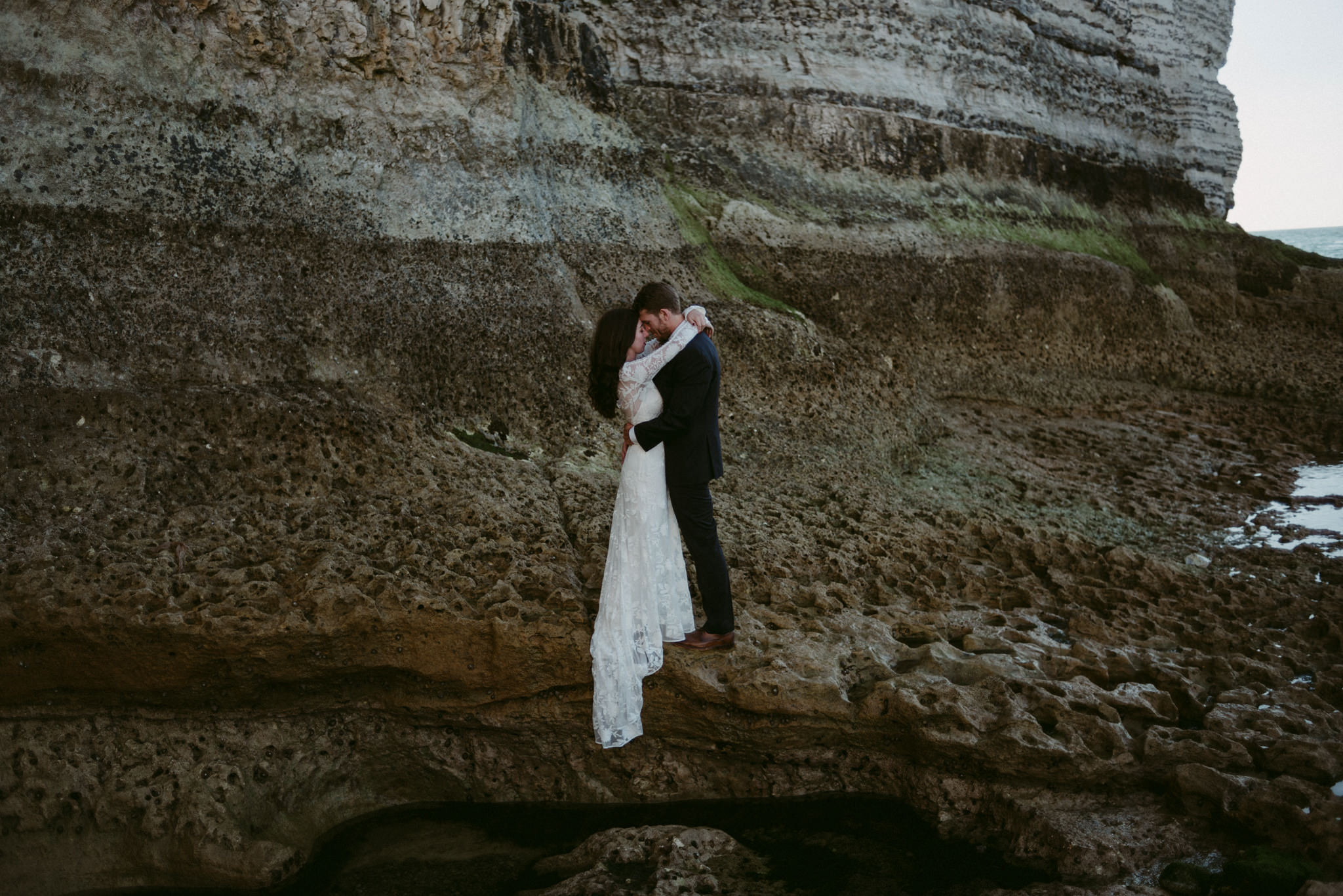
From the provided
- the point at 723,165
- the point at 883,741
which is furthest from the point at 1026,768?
the point at 723,165

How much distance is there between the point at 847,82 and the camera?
11008 mm

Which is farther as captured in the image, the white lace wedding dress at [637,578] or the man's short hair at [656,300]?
the white lace wedding dress at [637,578]

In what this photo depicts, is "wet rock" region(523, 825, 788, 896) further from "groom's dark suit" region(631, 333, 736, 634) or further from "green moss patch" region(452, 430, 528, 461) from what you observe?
"green moss patch" region(452, 430, 528, 461)

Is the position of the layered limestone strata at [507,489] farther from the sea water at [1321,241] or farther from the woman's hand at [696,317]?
the sea water at [1321,241]

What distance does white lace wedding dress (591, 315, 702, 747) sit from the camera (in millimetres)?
4336

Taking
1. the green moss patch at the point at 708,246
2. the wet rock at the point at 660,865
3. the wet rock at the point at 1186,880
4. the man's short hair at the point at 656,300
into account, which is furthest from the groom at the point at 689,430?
the green moss patch at the point at 708,246

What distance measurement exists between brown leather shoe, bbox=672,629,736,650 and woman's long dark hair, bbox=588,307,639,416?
123 cm

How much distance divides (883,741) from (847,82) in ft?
27.5

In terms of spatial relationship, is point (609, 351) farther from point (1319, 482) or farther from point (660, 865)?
point (1319, 482)

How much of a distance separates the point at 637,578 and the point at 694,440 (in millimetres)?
700

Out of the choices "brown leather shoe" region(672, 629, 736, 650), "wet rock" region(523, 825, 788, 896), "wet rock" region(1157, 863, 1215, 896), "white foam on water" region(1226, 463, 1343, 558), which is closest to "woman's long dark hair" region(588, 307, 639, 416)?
"brown leather shoe" region(672, 629, 736, 650)

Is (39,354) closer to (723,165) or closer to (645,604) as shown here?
(645,604)

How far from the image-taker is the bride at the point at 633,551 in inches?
168

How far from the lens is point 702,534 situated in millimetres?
4453
